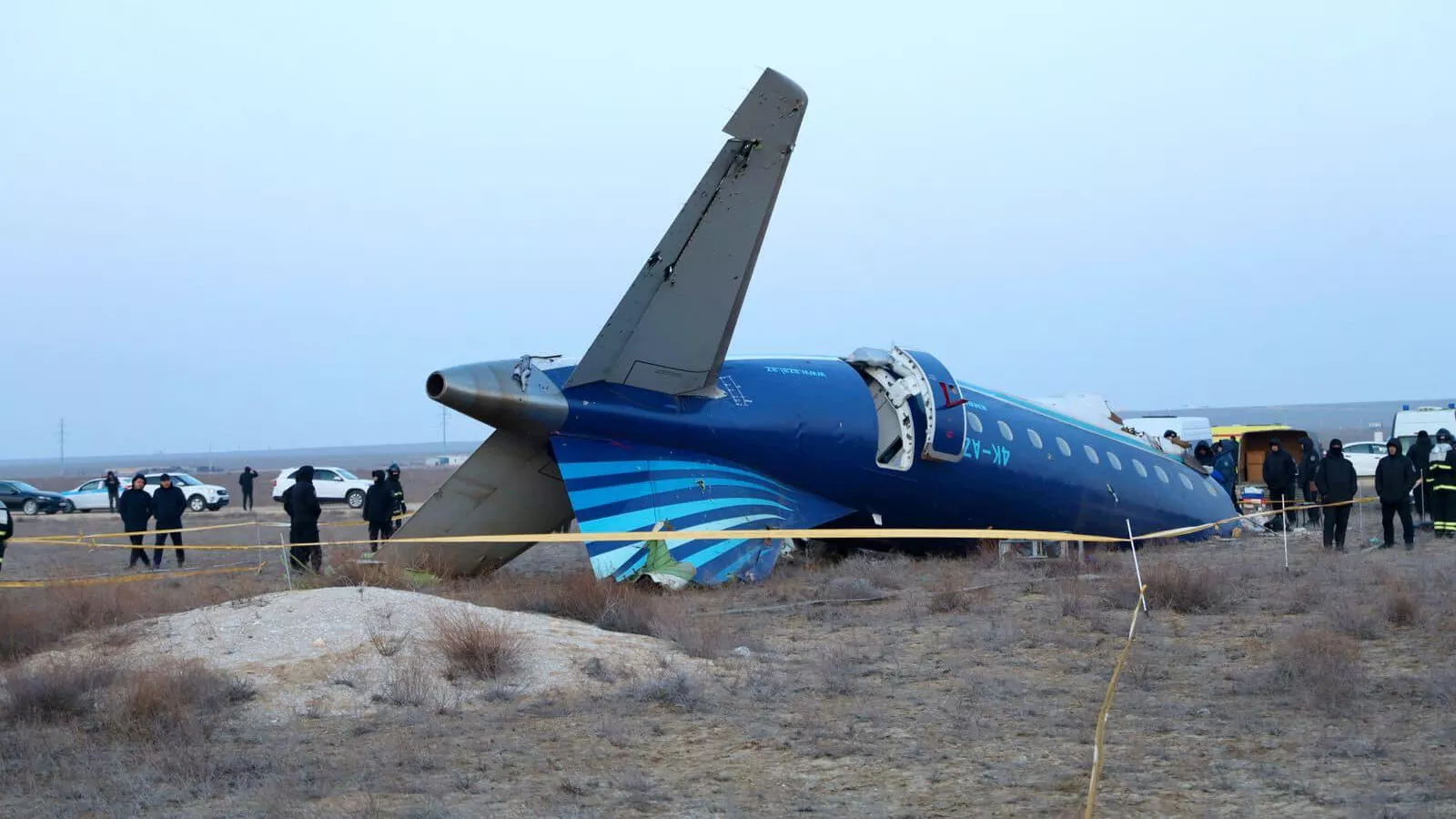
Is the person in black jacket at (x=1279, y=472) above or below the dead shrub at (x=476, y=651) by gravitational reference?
above

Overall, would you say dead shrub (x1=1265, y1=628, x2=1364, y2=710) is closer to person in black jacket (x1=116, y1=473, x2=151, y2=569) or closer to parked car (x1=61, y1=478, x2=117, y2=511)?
person in black jacket (x1=116, y1=473, x2=151, y2=569)

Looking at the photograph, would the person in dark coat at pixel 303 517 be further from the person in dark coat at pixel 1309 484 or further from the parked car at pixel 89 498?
the parked car at pixel 89 498

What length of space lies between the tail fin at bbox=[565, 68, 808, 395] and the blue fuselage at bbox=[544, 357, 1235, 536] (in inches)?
17.4

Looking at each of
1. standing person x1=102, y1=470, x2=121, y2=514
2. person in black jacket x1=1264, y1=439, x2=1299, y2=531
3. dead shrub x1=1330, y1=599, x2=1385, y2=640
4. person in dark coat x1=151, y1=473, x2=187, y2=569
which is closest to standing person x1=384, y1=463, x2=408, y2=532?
person in dark coat x1=151, y1=473, x2=187, y2=569

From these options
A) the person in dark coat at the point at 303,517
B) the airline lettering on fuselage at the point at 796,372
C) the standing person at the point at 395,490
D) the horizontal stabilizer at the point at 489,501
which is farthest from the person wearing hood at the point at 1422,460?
the person in dark coat at the point at 303,517

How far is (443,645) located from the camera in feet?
33.1

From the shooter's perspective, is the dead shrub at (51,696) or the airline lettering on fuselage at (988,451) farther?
the airline lettering on fuselage at (988,451)

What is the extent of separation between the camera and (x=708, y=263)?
14.6 meters

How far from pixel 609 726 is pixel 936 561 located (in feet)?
37.4

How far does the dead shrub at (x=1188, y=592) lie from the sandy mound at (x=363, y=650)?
558 centimetres

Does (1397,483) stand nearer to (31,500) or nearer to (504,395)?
(504,395)

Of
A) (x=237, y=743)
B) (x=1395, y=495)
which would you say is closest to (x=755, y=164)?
(x=237, y=743)

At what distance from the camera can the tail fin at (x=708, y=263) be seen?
14141 mm

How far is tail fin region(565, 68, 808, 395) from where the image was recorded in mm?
14141
